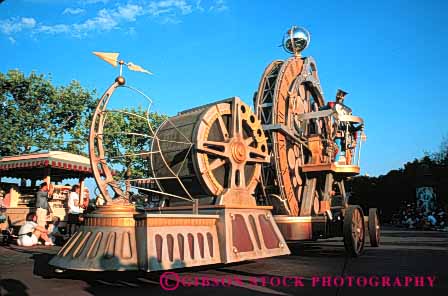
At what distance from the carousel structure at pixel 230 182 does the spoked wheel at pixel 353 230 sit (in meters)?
0.03

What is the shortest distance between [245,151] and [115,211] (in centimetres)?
329

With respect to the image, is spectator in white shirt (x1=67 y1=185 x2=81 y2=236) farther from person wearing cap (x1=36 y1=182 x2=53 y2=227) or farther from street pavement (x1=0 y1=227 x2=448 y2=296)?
street pavement (x1=0 y1=227 x2=448 y2=296)

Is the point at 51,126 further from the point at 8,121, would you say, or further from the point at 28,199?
the point at 28,199

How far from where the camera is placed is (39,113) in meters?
26.4

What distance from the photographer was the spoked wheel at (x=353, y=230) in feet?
31.7

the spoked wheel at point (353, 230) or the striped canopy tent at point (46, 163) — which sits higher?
the striped canopy tent at point (46, 163)

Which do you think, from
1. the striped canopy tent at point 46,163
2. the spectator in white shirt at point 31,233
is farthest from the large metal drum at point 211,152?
the striped canopy tent at point 46,163

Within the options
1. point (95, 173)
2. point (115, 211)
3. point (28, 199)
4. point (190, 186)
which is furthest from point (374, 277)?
point (28, 199)

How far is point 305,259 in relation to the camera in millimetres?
9688

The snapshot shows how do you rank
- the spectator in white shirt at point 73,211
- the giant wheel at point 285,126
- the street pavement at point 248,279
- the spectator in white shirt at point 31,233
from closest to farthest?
the street pavement at point 248,279 → the giant wheel at point 285,126 → the spectator in white shirt at point 31,233 → the spectator in white shirt at point 73,211

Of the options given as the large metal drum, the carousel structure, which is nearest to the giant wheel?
the carousel structure

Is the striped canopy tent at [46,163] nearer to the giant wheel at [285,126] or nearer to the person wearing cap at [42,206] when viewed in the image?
the person wearing cap at [42,206]

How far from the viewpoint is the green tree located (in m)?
25.1

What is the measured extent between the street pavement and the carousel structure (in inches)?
13.2
